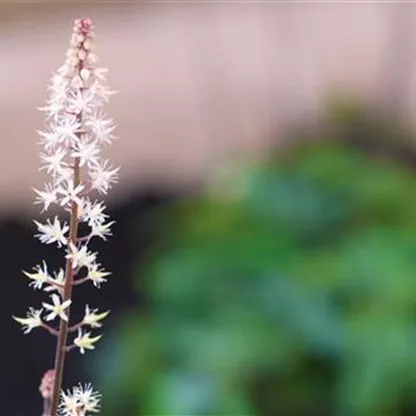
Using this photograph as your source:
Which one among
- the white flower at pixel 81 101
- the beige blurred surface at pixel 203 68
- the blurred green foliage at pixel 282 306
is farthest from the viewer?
the beige blurred surface at pixel 203 68

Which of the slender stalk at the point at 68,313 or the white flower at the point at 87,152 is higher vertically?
the white flower at the point at 87,152

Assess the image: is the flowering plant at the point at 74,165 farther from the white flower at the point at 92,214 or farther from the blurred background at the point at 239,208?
the blurred background at the point at 239,208

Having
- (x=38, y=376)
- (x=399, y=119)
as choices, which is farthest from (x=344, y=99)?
(x=38, y=376)

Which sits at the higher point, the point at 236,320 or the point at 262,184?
the point at 262,184

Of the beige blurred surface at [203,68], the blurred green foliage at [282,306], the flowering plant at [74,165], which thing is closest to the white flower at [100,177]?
the flowering plant at [74,165]

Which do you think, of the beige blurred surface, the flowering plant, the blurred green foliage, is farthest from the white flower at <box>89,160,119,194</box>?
the beige blurred surface

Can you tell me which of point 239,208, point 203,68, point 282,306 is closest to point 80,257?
point 282,306

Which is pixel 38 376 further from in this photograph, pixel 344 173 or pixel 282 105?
pixel 282 105
